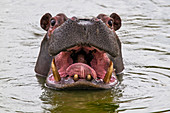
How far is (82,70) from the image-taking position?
23.4 ft

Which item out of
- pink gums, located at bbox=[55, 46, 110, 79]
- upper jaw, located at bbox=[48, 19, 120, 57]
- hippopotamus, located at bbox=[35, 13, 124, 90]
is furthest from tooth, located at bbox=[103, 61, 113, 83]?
upper jaw, located at bbox=[48, 19, 120, 57]

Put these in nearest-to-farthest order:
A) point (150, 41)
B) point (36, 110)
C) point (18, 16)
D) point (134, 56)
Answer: point (36, 110), point (134, 56), point (150, 41), point (18, 16)

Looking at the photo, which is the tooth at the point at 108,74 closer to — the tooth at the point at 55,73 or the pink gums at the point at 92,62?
the pink gums at the point at 92,62

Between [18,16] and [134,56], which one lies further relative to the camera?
[18,16]

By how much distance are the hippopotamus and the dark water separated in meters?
0.18

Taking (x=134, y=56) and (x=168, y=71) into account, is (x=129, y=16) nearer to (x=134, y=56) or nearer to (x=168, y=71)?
(x=134, y=56)

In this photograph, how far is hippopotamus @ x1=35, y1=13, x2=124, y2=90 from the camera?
6.57 meters

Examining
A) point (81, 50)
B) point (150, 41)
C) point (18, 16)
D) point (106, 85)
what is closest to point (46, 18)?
point (81, 50)

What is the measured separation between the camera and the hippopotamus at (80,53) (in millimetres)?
6574

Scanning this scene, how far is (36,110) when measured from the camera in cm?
638

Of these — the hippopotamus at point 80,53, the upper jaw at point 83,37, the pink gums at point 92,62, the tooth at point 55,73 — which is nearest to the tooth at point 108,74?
the hippopotamus at point 80,53

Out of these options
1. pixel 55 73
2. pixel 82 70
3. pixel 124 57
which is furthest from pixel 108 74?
pixel 124 57

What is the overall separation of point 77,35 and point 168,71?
2364 mm

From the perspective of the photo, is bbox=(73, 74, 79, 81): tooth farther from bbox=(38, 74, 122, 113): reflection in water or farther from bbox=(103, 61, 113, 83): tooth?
bbox=(103, 61, 113, 83): tooth
